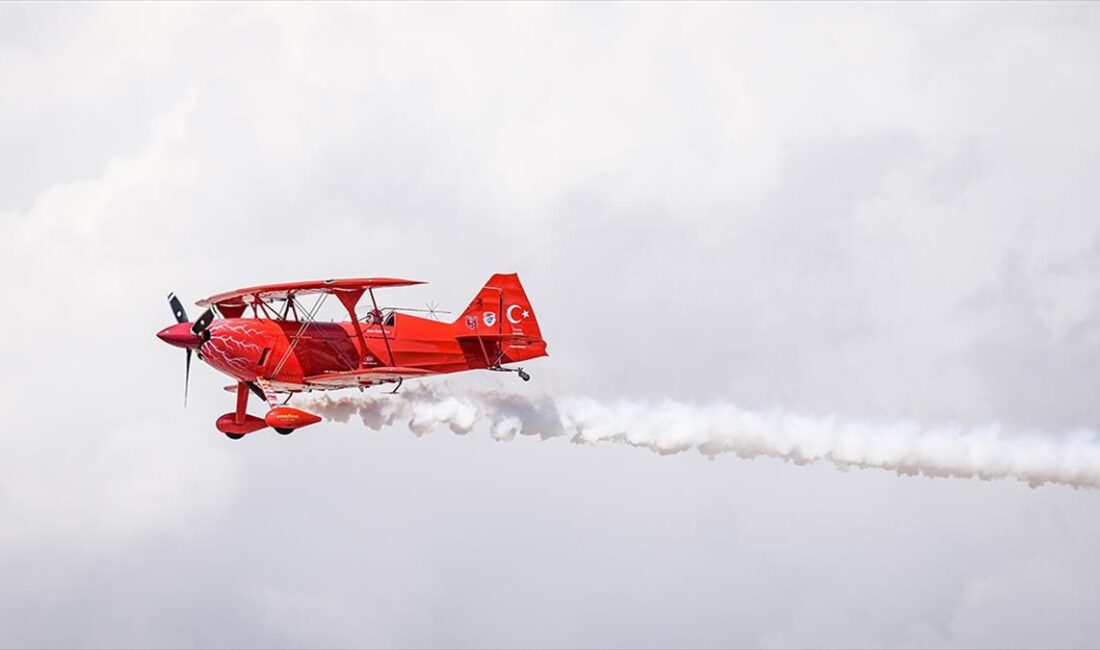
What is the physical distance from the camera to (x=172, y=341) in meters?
49.8

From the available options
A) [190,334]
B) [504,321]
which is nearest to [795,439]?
[504,321]

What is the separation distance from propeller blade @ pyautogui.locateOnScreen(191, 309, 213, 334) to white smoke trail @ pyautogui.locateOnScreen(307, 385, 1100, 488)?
7676 mm

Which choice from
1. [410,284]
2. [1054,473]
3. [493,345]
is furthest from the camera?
[1054,473]

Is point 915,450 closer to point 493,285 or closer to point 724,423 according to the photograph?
point 724,423

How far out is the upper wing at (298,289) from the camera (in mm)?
48688

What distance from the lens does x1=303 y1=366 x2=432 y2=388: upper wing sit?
161ft

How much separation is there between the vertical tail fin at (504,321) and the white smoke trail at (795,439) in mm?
2522

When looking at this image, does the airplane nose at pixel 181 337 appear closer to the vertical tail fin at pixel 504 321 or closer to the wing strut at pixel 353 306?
the wing strut at pixel 353 306

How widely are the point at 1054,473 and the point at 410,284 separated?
2014cm

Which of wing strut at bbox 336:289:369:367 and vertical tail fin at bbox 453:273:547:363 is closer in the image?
wing strut at bbox 336:289:369:367

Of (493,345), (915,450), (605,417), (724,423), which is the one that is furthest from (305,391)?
(915,450)

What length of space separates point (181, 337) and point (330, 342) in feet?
12.5

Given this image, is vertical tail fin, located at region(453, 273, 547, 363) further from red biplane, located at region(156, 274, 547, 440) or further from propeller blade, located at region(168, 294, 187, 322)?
propeller blade, located at region(168, 294, 187, 322)

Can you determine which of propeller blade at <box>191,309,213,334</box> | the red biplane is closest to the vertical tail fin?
the red biplane
